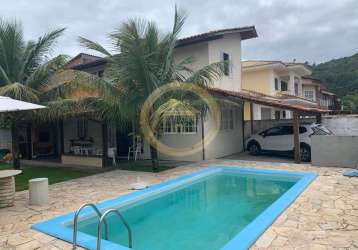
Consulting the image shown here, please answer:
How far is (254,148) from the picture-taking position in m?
17.2

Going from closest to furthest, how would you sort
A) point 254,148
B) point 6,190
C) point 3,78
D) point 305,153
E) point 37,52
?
point 6,190
point 3,78
point 37,52
point 305,153
point 254,148

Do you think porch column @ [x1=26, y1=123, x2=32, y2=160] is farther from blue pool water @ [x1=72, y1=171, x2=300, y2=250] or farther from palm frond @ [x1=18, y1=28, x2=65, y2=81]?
blue pool water @ [x1=72, y1=171, x2=300, y2=250]

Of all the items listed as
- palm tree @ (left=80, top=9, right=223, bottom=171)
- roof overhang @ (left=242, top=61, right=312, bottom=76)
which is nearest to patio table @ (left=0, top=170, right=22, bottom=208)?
palm tree @ (left=80, top=9, right=223, bottom=171)

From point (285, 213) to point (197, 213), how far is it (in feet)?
7.84

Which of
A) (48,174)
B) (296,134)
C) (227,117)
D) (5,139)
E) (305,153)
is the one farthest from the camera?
(5,139)

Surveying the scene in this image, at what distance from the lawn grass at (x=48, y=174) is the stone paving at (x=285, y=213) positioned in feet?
3.19

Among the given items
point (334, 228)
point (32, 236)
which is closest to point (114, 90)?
point (32, 236)

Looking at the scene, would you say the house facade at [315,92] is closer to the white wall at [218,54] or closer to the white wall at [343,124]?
the white wall at [343,124]

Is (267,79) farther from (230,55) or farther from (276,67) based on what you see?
(230,55)

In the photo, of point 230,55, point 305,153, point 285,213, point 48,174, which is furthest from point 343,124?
point 48,174

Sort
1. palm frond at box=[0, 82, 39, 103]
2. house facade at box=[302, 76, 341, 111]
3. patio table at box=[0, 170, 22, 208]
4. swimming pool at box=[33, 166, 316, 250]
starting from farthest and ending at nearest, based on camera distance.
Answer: house facade at box=[302, 76, 341, 111], palm frond at box=[0, 82, 39, 103], patio table at box=[0, 170, 22, 208], swimming pool at box=[33, 166, 316, 250]

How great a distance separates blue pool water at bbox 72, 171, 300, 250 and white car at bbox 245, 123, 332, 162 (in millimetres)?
3880

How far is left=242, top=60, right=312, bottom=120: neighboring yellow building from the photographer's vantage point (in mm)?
23484

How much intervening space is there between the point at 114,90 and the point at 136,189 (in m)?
4.48
